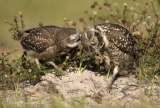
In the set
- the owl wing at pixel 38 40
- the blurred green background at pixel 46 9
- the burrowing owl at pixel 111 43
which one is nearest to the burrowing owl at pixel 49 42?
the owl wing at pixel 38 40

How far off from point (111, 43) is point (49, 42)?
1.08 m

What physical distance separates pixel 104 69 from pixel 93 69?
0.68 ft

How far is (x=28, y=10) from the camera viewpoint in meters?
18.2

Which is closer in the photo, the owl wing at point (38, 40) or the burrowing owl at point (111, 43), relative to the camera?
the burrowing owl at point (111, 43)

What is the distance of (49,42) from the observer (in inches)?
319

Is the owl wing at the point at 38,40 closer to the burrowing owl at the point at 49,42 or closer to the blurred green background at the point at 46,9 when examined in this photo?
the burrowing owl at the point at 49,42

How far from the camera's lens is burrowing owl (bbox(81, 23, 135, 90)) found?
7758 mm

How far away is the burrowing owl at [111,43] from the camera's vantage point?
25.5 ft

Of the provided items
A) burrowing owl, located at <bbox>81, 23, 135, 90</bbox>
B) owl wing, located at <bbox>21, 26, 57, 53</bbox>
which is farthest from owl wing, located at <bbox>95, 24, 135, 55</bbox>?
owl wing, located at <bbox>21, 26, 57, 53</bbox>

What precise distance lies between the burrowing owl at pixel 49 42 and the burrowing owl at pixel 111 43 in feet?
0.95

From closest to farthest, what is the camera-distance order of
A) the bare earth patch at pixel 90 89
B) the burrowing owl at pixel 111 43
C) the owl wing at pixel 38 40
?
the bare earth patch at pixel 90 89 → the burrowing owl at pixel 111 43 → the owl wing at pixel 38 40

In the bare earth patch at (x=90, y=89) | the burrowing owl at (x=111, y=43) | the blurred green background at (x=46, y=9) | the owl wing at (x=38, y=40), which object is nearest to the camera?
the bare earth patch at (x=90, y=89)

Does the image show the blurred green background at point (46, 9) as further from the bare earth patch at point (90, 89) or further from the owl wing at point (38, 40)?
the bare earth patch at point (90, 89)

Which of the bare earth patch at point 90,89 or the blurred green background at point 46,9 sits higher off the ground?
the blurred green background at point 46,9
